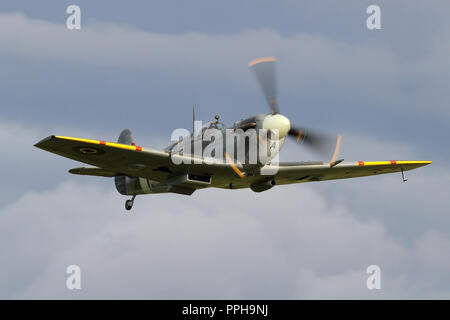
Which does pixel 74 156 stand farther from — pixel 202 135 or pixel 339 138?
pixel 339 138

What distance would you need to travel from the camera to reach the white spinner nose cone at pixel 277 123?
26.6m

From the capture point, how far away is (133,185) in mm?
32281

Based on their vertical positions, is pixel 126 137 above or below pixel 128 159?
above

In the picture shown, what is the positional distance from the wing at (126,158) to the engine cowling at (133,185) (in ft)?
8.17

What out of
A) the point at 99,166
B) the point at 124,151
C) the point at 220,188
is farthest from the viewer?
the point at 220,188

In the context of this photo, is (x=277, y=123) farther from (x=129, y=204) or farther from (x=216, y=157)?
(x=129, y=204)

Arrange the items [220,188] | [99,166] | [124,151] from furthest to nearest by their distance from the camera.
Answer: [220,188]
[99,166]
[124,151]

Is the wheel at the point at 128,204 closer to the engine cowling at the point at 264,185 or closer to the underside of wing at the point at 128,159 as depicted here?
the underside of wing at the point at 128,159

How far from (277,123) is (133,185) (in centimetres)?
836

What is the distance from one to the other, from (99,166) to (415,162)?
13303 millimetres

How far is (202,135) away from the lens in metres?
28.3

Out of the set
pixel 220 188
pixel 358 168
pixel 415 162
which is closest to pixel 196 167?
pixel 220 188

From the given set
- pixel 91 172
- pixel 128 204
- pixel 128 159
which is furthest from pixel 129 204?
pixel 128 159

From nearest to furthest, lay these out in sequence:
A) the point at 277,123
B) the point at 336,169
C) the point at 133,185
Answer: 1. the point at 277,123
2. the point at 336,169
3. the point at 133,185
